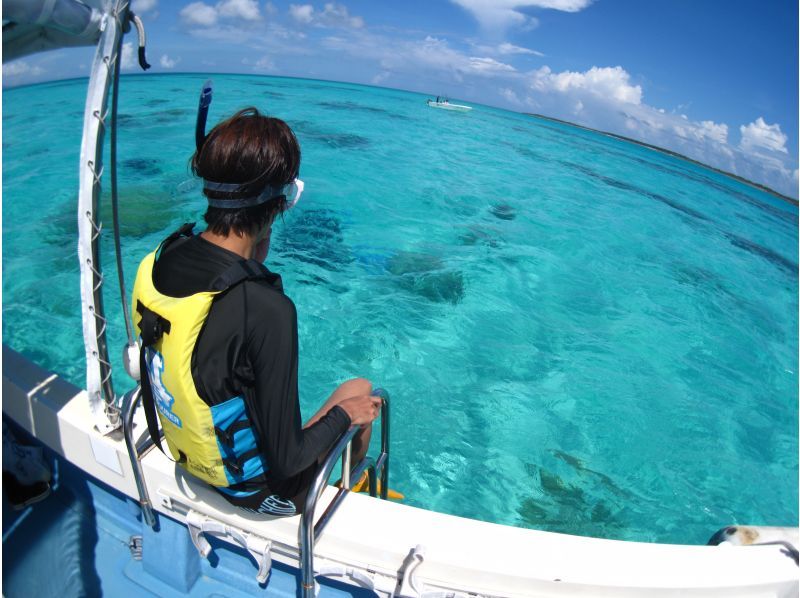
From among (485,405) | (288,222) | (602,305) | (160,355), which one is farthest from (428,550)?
(288,222)

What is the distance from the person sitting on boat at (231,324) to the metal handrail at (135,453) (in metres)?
0.28

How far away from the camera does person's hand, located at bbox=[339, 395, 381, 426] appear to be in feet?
5.53

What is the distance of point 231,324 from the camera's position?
1246 mm

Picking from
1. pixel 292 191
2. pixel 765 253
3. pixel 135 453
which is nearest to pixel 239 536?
Result: pixel 135 453

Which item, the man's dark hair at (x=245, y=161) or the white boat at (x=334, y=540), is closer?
the man's dark hair at (x=245, y=161)

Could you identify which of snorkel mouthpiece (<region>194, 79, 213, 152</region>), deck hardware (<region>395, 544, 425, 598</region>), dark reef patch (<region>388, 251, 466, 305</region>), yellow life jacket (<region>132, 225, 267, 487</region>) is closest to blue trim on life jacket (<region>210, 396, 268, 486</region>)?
yellow life jacket (<region>132, 225, 267, 487</region>)

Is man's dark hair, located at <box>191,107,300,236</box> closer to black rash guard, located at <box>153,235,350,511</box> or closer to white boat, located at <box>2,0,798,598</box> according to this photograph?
black rash guard, located at <box>153,235,350,511</box>

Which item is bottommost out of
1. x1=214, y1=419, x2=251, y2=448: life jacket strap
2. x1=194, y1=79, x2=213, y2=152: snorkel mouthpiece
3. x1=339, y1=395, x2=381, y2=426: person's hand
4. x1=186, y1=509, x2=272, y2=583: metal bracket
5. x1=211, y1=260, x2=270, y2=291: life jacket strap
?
x1=186, y1=509, x2=272, y2=583: metal bracket

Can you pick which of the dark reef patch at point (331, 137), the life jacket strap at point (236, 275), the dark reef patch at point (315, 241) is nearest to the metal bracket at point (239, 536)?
the life jacket strap at point (236, 275)

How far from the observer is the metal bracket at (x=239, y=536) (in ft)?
5.60

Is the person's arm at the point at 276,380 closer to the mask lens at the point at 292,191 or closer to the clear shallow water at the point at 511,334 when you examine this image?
the mask lens at the point at 292,191

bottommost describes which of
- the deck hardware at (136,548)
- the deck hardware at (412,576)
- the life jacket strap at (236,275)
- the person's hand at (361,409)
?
the deck hardware at (136,548)

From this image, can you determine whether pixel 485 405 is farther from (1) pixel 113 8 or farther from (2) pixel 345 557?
(1) pixel 113 8

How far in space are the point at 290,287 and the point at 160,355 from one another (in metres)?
4.45
